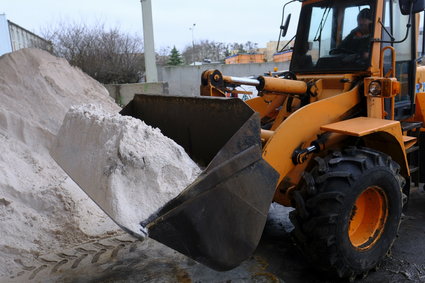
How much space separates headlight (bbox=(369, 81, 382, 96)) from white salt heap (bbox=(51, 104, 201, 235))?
6.22 ft

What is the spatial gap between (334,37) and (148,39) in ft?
21.6

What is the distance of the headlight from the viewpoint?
3518mm

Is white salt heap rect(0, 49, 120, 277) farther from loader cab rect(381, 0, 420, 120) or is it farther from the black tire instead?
loader cab rect(381, 0, 420, 120)

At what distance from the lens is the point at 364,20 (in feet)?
12.3

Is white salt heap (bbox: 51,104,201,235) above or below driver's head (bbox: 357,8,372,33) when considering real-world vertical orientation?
below

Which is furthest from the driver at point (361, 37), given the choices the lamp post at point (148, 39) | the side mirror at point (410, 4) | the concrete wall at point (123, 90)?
the lamp post at point (148, 39)

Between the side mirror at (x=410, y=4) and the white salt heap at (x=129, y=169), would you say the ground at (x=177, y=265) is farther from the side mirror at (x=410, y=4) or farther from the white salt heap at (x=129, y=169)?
the side mirror at (x=410, y=4)

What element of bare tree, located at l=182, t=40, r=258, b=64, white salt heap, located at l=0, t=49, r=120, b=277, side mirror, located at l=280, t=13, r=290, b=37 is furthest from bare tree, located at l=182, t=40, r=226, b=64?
side mirror, located at l=280, t=13, r=290, b=37

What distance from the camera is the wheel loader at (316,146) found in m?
2.38

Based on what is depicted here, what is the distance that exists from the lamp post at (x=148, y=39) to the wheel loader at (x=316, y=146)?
→ 5.83m

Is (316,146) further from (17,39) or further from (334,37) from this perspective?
(17,39)

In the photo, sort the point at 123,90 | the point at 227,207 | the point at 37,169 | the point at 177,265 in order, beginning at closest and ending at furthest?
the point at 227,207 → the point at 177,265 → the point at 37,169 → the point at 123,90

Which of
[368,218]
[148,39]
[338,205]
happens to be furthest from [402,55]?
[148,39]

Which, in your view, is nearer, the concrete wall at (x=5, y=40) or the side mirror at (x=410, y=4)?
the side mirror at (x=410, y=4)
